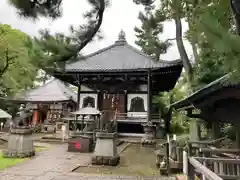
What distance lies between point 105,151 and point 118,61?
1069 centimetres

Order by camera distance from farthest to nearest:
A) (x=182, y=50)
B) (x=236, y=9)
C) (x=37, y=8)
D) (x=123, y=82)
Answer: (x=123, y=82) → (x=182, y=50) → (x=37, y=8) → (x=236, y=9)

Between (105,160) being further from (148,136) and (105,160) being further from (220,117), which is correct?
(148,136)

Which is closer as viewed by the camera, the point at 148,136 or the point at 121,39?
the point at 148,136

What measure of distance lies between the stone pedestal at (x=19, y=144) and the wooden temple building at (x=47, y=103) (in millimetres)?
14465

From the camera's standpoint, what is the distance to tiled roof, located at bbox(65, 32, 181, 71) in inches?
673

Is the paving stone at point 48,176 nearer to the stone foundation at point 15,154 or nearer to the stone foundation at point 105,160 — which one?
the stone foundation at point 105,160

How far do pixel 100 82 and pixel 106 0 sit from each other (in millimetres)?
14009

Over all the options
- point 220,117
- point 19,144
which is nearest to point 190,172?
point 220,117

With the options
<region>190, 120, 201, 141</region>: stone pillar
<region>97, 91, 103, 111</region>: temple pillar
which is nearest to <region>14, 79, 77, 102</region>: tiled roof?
<region>97, 91, 103, 111</region>: temple pillar

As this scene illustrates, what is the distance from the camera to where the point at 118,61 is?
1880cm

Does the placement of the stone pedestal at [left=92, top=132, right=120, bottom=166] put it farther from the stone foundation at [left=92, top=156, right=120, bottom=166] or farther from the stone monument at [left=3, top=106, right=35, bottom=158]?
the stone monument at [left=3, top=106, right=35, bottom=158]

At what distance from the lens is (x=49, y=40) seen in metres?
6.08

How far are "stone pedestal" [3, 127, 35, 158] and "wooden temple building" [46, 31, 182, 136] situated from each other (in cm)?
720

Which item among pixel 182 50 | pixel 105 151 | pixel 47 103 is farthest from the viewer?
pixel 47 103
